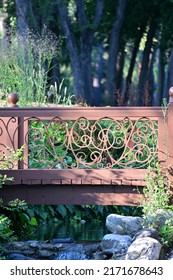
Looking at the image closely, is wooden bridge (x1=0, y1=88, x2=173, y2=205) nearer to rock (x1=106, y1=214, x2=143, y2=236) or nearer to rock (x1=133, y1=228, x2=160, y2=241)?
rock (x1=106, y1=214, x2=143, y2=236)

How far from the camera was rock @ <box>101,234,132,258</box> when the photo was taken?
342 inches

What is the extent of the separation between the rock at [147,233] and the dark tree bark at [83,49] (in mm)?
14746

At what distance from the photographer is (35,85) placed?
14.0 m

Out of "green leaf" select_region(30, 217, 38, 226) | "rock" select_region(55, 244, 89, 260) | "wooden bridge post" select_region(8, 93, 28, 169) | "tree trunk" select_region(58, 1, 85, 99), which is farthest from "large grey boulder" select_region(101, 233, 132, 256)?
"tree trunk" select_region(58, 1, 85, 99)

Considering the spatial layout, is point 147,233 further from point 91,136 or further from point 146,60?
point 146,60

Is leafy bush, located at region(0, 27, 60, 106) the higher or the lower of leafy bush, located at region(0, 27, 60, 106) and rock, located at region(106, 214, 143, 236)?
the higher

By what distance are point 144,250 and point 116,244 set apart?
0.84 m

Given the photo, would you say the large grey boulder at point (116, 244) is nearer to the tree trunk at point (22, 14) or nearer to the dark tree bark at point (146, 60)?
the tree trunk at point (22, 14)

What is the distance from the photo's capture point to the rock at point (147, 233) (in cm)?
842

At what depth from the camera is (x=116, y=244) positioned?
880 cm

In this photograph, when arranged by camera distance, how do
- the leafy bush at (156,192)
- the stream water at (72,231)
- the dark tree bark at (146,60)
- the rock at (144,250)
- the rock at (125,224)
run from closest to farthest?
1. the rock at (144,250)
2. the rock at (125,224)
3. the leafy bush at (156,192)
4. the stream water at (72,231)
5. the dark tree bark at (146,60)

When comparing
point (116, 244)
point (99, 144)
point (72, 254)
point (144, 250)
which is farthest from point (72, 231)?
point (144, 250)

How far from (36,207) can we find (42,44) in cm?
383

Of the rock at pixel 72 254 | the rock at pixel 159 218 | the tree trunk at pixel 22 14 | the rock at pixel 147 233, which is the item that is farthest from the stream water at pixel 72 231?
the tree trunk at pixel 22 14
